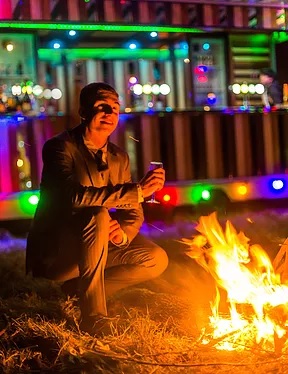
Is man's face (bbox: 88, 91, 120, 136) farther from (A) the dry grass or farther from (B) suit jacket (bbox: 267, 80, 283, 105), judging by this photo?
(B) suit jacket (bbox: 267, 80, 283, 105)


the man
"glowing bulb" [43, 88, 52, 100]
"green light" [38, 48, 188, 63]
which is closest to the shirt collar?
the man

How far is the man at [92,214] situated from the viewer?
407cm

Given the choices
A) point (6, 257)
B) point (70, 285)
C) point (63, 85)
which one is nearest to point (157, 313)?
point (70, 285)

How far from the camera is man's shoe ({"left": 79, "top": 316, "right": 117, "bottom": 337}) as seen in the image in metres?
4.09

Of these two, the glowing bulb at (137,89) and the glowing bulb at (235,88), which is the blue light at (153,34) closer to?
the glowing bulb at (137,89)

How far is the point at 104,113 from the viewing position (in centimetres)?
428

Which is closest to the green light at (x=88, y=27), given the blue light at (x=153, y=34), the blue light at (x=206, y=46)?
the blue light at (x=153, y=34)

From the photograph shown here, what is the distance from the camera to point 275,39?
12.4 meters

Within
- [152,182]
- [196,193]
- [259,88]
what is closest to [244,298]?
[152,182]

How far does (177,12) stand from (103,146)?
6.59 meters

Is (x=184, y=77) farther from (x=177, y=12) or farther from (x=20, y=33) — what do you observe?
(x=20, y=33)

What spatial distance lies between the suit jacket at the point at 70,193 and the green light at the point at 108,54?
25.9 feet

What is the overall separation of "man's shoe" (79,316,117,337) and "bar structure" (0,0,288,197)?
12.9ft

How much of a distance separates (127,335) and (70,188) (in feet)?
3.42
